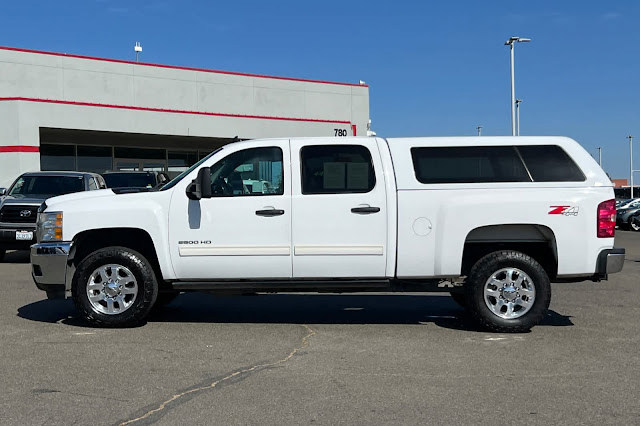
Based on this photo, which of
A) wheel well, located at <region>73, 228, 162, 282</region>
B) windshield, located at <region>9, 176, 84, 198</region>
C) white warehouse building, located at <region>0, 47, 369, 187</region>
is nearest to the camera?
wheel well, located at <region>73, 228, 162, 282</region>

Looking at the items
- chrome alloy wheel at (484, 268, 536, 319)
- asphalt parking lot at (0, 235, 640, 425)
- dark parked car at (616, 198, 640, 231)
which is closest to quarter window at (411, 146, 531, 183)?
chrome alloy wheel at (484, 268, 536, 319)

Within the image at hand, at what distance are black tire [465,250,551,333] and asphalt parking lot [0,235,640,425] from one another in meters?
0.16

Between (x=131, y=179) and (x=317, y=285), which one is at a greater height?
(x=131, y=179)

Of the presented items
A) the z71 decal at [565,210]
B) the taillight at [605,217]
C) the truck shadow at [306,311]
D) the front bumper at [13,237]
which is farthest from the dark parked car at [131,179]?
the taillight at [605,217]

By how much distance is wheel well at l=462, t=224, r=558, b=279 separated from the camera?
7629 mm

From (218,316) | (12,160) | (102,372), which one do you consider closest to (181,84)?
(12,160)

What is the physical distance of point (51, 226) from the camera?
25.5ft

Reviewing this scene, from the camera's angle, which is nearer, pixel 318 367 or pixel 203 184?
pixel 318 367

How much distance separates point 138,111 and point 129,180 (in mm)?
11794

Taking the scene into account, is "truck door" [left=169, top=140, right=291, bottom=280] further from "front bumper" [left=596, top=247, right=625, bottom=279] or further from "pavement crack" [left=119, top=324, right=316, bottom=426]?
"front bumper" [left=596, top=247, right=625, bottom=279]

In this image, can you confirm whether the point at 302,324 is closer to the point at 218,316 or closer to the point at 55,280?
the point at 218,316

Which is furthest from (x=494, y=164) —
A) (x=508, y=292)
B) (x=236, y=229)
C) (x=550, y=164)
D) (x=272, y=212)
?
(x=236, y=229)

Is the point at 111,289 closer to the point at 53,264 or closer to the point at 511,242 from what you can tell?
the point at 53,264

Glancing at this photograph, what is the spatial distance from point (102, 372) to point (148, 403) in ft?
3.36
